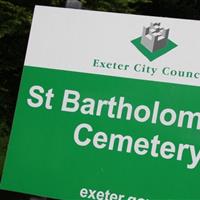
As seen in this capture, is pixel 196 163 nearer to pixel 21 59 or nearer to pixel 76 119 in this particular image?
pixel 76 119

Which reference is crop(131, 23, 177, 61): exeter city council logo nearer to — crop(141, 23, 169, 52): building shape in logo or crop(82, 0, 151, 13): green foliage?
crop(141, 23, 169, 52): building shape in logo

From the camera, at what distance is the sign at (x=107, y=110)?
3346mm

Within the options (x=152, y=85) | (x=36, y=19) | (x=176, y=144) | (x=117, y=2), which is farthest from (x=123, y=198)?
(x=117, y=2)

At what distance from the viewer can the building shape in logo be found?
3.40 m

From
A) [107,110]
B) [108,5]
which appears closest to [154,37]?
[107,110]

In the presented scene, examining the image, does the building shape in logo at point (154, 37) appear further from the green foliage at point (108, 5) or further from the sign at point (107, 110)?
the green foliage at point (108, 5)

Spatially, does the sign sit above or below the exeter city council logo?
below

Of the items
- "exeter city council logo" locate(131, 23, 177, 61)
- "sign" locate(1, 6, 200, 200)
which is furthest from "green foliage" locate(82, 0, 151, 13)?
"exeter city council logo" locate(131, 23, 177, 61)

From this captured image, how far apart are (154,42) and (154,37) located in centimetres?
3

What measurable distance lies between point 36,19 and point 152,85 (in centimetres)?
87

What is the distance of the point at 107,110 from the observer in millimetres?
3479

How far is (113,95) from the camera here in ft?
11.4

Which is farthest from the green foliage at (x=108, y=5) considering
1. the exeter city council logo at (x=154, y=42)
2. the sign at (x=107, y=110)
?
the exeter city council logo at (x=154, y=42)

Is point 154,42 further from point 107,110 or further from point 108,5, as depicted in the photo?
point 108,5
